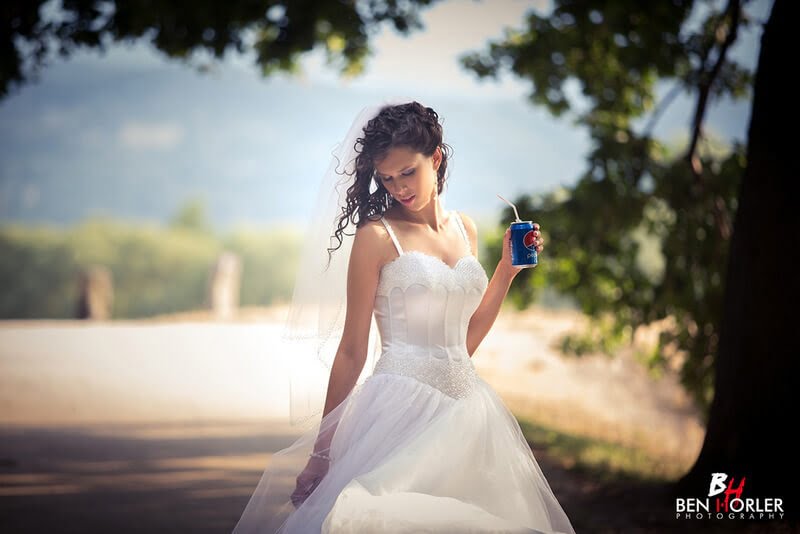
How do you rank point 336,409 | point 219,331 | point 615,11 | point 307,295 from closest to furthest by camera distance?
point 336,409, point 307,295, point 615,11, point 219,331

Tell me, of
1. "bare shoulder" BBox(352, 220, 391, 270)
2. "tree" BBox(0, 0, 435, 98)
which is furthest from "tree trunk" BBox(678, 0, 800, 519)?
"tree" BBox(0, 0, 435, 98)

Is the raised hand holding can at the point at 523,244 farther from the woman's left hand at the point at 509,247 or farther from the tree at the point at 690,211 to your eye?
the tree at the point at 690,211

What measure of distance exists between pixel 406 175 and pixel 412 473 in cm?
92

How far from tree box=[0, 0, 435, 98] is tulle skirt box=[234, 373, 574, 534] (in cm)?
596

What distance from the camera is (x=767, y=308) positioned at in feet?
13.8

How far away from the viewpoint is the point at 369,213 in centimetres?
259

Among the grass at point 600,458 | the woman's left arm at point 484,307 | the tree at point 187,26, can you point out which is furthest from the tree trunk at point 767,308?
the tree at point 187,26

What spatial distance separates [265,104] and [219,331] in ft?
125

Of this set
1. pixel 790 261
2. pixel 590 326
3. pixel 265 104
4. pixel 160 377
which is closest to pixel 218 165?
pixel 265 104

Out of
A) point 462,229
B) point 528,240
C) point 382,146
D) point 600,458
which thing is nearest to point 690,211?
point 600,458

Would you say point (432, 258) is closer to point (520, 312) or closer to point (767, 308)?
point (767, 308)

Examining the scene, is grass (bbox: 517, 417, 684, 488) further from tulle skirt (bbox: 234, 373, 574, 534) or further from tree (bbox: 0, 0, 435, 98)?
tree (bbox: 0, 0, 435, 98)

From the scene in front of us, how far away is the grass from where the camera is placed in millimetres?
5960

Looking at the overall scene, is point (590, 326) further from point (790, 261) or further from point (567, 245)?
point (790, 261)
